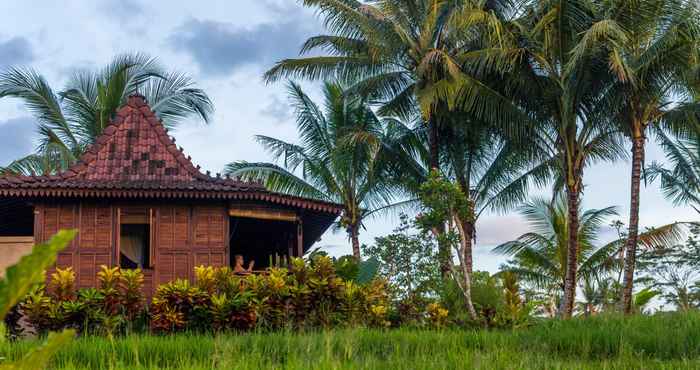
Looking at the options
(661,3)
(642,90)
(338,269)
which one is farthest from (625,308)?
(338,269)

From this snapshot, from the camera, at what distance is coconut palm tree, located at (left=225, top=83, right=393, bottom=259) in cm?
2230

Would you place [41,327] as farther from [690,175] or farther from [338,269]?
[690,175]

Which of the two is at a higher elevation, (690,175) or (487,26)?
(487,26)

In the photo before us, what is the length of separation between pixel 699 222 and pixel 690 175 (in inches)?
124

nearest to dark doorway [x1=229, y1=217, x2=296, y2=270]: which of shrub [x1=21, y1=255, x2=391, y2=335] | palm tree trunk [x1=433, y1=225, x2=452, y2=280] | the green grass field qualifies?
palm tree trunk [x1=433, y1=225, x2=452, y2=280]

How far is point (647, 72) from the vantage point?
16953 millimetres

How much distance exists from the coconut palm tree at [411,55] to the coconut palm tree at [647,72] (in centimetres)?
252

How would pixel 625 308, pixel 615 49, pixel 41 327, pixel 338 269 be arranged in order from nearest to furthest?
pixel 41 327 → pixel 338 269 → pixel 615 49 → pixel 625 308

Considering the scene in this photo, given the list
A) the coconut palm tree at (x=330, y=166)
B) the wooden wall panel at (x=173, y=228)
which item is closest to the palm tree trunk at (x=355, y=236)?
the coconut palm tree at (x=330, y=166)

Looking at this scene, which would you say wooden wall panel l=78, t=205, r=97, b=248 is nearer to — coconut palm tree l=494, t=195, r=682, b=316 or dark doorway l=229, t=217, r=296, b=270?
dark doorway l=229, t=217, r=296, b=270

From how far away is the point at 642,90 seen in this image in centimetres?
1742

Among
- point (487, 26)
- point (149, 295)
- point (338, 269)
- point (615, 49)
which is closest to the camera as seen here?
point (338, 269)

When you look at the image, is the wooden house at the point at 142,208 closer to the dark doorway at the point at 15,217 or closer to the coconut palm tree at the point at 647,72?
the dark doorway at the point at 15,217

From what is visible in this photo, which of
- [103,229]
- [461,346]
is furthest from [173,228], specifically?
[461,346]
